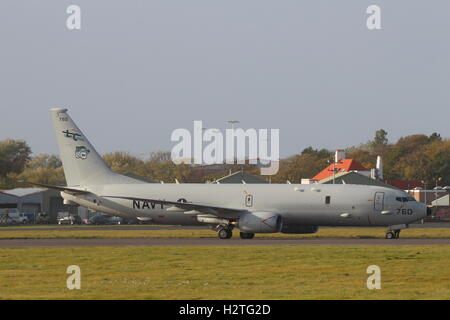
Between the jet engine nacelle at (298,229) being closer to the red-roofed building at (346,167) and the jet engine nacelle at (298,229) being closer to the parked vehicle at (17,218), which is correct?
the parked vehicle at (17,218)

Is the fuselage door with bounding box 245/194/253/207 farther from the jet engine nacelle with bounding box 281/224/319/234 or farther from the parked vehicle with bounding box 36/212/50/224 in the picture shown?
the parked vehicle with bounding box 36/212/50/224

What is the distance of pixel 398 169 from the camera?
191125 millimetres

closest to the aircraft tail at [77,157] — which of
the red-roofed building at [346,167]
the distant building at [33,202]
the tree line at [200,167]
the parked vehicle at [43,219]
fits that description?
the parked vehicle at [43,219]

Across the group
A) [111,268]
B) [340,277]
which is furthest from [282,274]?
[111,268]

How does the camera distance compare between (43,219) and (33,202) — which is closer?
(43,219)

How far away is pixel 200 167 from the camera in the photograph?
16538 cm

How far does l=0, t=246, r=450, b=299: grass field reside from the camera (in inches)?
928

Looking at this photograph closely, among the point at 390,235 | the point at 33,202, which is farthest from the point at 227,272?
the point at 33,202

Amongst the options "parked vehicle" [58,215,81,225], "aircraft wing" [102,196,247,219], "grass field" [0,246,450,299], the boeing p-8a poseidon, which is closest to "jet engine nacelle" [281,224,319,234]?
the boeing p-8a poseidon

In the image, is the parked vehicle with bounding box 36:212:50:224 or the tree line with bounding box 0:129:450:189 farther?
the tree line with bounding box 0:129:450:189

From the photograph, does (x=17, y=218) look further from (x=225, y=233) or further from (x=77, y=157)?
(x=225, y=233)

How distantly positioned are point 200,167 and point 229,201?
107 meters

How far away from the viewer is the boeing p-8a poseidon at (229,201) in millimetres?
55406
